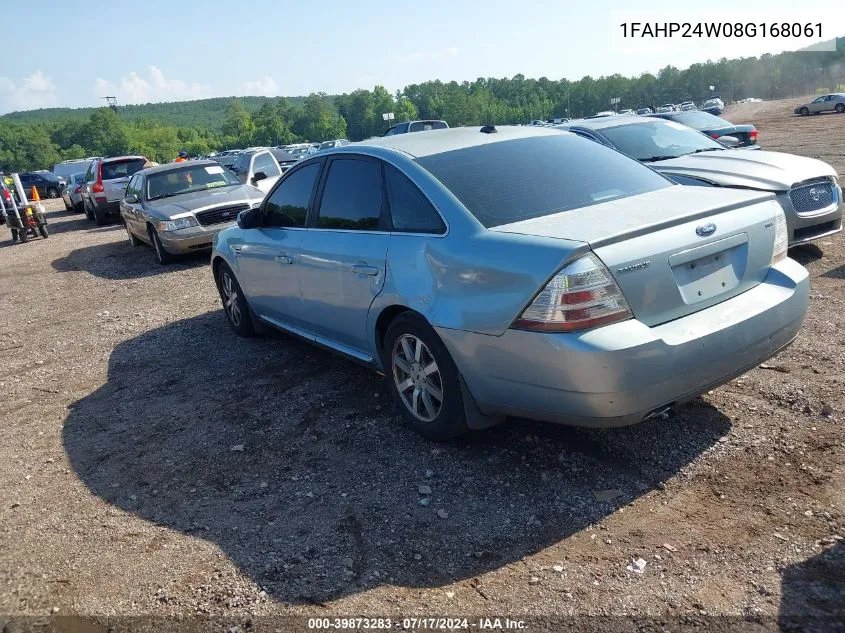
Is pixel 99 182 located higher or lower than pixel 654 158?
higher

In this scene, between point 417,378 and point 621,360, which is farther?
point 417,378

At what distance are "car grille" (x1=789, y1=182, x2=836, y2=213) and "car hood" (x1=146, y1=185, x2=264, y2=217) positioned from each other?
25.9ft

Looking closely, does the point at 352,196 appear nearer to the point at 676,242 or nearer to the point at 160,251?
the point at 676,242

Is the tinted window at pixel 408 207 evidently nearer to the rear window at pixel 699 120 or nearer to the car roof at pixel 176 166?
the rear window at pixel 699 120

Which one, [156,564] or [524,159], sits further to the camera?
[524,159]

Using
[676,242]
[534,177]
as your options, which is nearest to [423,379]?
[534,177]

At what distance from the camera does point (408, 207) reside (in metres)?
4.05

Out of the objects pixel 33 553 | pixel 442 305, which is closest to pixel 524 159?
pixel 442 305

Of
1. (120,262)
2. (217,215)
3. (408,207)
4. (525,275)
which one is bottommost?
(120,262)

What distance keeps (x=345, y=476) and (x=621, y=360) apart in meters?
1.69

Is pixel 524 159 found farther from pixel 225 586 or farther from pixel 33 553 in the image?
pixel 33 553

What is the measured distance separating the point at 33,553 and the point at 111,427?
163 centimetres

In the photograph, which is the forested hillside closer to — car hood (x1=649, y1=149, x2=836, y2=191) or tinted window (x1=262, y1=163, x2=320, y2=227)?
car hood (x1=649, y1=149, x2=836, y2=191)

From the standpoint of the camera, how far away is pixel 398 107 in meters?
148
